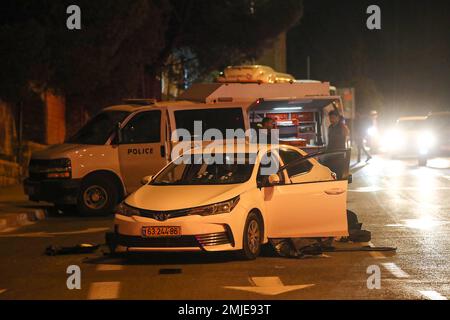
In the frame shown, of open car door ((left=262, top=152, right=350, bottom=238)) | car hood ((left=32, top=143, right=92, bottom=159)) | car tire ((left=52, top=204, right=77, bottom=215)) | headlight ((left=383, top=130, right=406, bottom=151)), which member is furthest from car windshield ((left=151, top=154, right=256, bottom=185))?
headlight ((left=383, top=130, right=406, bottom=151))

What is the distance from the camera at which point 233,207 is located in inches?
490

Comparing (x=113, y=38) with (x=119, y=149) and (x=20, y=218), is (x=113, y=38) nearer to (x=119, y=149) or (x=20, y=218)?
(x=119, y=149)

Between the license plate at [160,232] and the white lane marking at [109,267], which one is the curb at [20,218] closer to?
the white lane marking at [109,267]

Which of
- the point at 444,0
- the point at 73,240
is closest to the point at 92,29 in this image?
the point at 73,240

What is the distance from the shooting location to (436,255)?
1284cm

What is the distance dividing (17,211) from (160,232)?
800 centimetres

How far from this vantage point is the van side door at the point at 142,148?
63.5 feet

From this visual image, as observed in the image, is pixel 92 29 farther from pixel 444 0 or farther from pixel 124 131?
pixel 444 0

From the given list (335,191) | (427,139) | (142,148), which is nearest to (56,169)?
(142,148)

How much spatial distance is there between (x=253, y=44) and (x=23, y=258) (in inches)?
1164

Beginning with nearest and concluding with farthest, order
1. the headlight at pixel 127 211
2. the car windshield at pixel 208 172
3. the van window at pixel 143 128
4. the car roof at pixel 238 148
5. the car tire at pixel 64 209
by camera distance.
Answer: the headlight at pixel 127 211, the car windshield at pixel 208 172, the car roof at pixel 238 148, the van window at pixel 143 128, the car tire at pixel 64 209

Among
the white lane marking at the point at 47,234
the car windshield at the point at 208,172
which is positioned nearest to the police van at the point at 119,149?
the white lane marking at the point at 47,234

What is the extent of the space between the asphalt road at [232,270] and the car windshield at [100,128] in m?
2.26

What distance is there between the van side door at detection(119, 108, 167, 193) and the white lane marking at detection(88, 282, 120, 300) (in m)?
8.37
